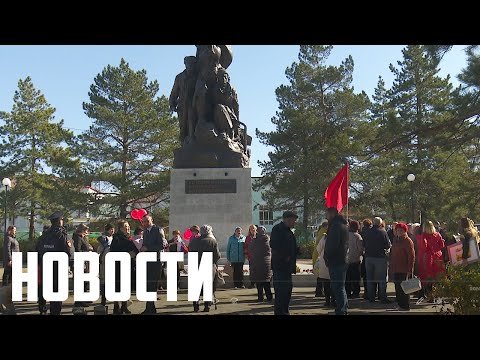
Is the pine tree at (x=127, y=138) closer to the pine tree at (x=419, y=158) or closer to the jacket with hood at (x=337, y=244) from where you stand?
the pine tree at (x=419, y=158)

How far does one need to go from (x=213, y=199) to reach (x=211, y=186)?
0.39 meters

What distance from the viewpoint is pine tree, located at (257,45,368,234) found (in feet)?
119

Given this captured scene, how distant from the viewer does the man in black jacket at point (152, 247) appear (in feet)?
31.2

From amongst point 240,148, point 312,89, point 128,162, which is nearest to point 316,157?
point 312,89

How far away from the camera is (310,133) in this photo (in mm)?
38344

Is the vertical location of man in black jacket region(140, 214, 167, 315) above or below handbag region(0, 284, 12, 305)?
above

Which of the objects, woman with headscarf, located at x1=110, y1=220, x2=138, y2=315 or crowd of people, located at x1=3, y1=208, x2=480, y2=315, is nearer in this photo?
crowd of people, located at x1=3, y1=208, x2=480, y2=315

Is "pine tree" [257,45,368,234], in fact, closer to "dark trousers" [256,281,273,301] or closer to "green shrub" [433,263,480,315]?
"dark trousers" [256,281,273,301]

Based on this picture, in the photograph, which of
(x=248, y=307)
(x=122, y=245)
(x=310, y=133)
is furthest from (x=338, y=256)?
(x=310, y=133)

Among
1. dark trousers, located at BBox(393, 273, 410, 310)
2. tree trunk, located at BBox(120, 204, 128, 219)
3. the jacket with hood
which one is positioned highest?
tree trunk, located at BBox(120, 204, 128, 219)

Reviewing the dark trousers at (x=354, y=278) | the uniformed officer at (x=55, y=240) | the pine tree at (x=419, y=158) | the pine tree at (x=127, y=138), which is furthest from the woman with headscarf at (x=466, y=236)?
the pine tree at (x=127, y=138)

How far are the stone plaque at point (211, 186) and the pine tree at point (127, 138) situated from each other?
21138 millimetres

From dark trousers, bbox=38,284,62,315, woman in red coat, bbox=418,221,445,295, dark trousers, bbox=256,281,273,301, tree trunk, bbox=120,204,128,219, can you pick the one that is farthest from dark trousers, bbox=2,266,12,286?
tree trunk, bbox=120,204,128,219

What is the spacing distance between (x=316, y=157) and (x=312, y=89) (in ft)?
18.0
